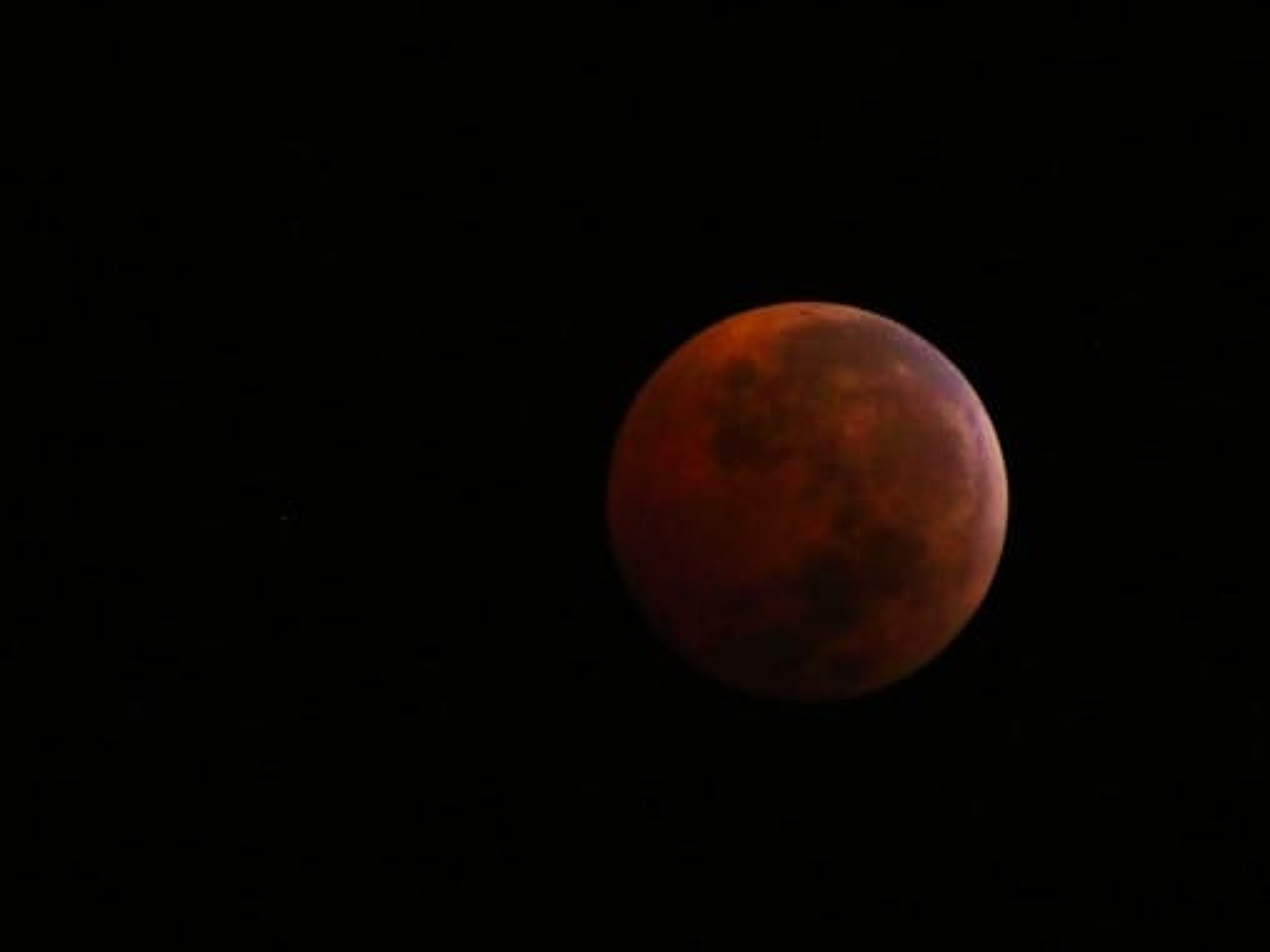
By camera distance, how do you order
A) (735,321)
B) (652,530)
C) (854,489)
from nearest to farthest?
(854,489) < (652,530) < (735,321)

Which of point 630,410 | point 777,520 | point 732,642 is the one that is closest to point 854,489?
point 777,520

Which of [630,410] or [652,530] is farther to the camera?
[630,410]

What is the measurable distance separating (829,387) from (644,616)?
4.55 ft

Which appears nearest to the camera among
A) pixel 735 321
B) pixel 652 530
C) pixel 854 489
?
pixel 854 489

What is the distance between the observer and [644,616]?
4801 millimetres

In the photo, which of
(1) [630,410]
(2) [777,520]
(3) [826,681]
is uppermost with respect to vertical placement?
(1) [630,410]

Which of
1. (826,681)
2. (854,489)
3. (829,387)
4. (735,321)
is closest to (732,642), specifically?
(826,681)

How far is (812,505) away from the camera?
4043 mm

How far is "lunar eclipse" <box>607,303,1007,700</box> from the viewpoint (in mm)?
4070

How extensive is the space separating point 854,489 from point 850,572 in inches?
12.8

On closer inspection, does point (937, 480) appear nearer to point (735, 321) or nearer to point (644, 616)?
point (735, 321)

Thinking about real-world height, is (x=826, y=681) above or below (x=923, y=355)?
below

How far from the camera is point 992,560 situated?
179 inches

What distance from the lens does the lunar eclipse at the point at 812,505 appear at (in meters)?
4.07
